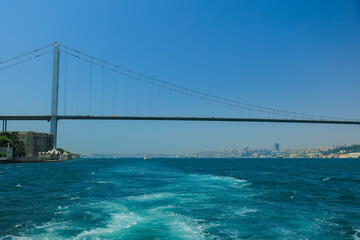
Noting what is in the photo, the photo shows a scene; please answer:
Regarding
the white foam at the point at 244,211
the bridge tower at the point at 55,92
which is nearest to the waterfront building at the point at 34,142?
the bridge tower at the point at 55,92

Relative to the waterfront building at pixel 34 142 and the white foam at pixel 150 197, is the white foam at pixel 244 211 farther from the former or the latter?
the waterfront building at pixel 34 142

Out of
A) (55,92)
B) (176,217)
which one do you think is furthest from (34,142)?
(176,217)

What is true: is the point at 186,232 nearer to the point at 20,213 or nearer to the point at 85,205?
the point at 85,205

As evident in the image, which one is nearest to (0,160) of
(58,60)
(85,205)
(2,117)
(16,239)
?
(2,117)

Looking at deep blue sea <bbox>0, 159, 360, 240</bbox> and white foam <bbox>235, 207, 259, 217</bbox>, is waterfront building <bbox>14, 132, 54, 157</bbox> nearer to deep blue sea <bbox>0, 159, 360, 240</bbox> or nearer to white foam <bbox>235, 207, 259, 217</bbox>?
deep blue sea <bbox>0, 159, 360, 240</bbox>

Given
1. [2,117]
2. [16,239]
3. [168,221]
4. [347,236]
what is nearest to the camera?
[16,239]

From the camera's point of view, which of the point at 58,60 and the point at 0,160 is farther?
the point at 58,60

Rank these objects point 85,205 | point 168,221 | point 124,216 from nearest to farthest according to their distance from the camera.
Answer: point 168,221 < point 124,216 < point 85,205

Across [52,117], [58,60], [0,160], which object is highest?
[58,60]

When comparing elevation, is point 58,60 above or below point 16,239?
above

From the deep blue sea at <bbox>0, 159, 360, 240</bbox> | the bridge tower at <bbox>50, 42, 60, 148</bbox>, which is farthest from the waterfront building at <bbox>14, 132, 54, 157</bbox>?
the deep blue sea at <bbox>0, 159, 360, 240</bbox>
